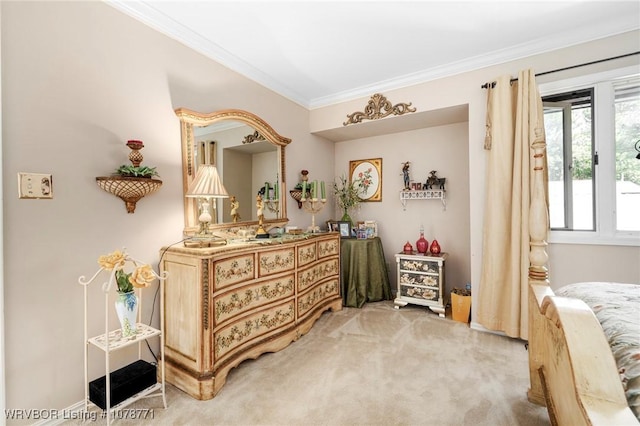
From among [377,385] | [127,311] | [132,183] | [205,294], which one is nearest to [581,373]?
[377,385]

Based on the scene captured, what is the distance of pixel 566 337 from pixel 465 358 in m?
1.61

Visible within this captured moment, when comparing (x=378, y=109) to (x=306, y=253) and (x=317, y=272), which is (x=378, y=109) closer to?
(x=306, y=253)

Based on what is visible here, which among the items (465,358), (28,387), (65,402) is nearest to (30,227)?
(28,387)

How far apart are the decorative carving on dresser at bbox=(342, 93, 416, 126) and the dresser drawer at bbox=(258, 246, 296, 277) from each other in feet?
5.72

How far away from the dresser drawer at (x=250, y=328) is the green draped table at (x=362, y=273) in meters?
1.06

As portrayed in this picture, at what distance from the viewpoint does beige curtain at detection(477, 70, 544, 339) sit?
2281 millimetres

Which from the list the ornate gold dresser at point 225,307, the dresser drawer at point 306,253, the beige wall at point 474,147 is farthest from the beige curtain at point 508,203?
the ornate gold dresser at point 225,307

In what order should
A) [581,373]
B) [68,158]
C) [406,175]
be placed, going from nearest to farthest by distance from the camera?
[581,373] < [68,158] < [406,175]

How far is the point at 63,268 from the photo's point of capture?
154cm

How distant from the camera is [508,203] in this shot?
7.85ft

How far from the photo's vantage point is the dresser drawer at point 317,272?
8.32 feet

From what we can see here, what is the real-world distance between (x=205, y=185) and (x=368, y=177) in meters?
2.39

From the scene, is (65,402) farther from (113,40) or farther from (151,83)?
(113,40)

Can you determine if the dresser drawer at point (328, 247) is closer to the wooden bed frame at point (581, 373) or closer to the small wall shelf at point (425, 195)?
the small wall shelf at point (425, 195)
